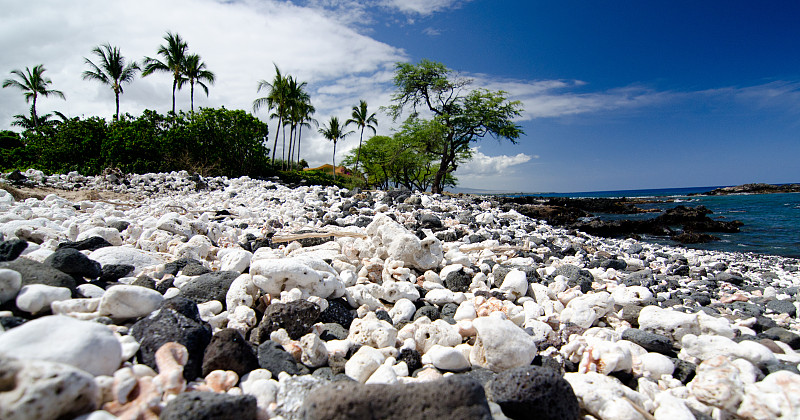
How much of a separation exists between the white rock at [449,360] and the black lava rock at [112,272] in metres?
2.14

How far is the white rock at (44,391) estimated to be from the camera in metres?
0.99

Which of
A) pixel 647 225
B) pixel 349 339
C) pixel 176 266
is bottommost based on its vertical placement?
pixel 647 225

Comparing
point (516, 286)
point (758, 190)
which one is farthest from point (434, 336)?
point (758, 190)

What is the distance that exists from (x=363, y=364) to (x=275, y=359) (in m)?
0.42

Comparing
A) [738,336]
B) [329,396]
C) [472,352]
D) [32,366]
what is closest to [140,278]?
[32,366]

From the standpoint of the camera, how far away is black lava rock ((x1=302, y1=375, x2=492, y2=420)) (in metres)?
1.17

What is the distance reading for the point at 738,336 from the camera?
8.61 ft

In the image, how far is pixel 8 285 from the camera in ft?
5.17

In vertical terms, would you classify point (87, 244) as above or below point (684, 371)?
above

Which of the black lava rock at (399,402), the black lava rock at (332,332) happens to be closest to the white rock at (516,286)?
the black lava rock at (332,332)

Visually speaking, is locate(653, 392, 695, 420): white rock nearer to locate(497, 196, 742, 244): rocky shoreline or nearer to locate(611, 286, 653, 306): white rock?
locate(611, 286, 653, 306): white rock

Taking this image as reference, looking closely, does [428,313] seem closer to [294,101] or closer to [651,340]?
[651,340]

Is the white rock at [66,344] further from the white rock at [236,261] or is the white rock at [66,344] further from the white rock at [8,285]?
the white rock at [236,261]

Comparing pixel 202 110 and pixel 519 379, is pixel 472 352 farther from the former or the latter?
pixel 202 110
